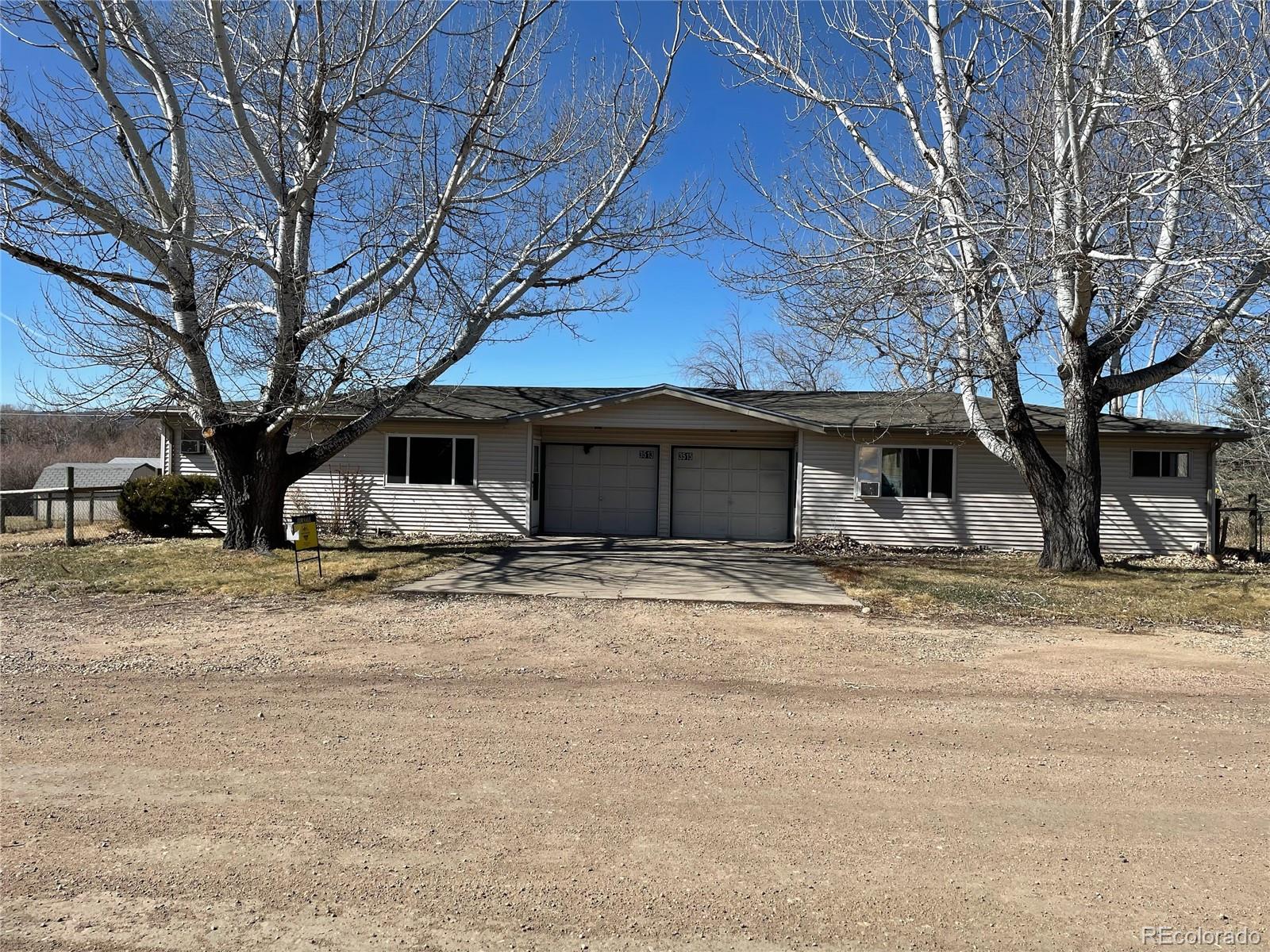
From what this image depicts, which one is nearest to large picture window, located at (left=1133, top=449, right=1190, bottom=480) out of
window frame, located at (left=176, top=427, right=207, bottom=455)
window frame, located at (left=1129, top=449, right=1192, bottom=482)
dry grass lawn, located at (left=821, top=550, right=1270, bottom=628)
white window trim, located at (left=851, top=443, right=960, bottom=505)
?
window frame, located at (left=1129, top=449, right=1192, bottom=482)

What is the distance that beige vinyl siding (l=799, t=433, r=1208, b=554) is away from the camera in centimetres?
1536

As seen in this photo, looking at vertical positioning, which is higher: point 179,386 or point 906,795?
point 179,386

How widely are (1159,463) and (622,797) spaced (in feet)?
51.3

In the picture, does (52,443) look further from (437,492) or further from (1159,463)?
(1159,463)

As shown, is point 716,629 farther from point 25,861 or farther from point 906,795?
point 25,861

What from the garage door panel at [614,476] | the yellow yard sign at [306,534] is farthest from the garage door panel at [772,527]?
the yellow yard sign at [306,534]

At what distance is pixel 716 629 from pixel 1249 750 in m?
4.14

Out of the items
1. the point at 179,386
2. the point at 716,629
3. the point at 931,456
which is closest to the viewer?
the point at 716,629

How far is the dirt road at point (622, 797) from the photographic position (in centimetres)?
278

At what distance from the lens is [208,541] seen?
46.6 feet

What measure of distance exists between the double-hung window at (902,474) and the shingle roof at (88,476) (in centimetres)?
2078

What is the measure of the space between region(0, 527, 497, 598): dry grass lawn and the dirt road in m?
2.90

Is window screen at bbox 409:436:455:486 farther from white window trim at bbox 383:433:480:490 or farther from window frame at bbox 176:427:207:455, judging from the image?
window frame at bbox 176:427:207:455

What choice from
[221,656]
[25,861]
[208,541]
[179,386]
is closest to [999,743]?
[25,861]
